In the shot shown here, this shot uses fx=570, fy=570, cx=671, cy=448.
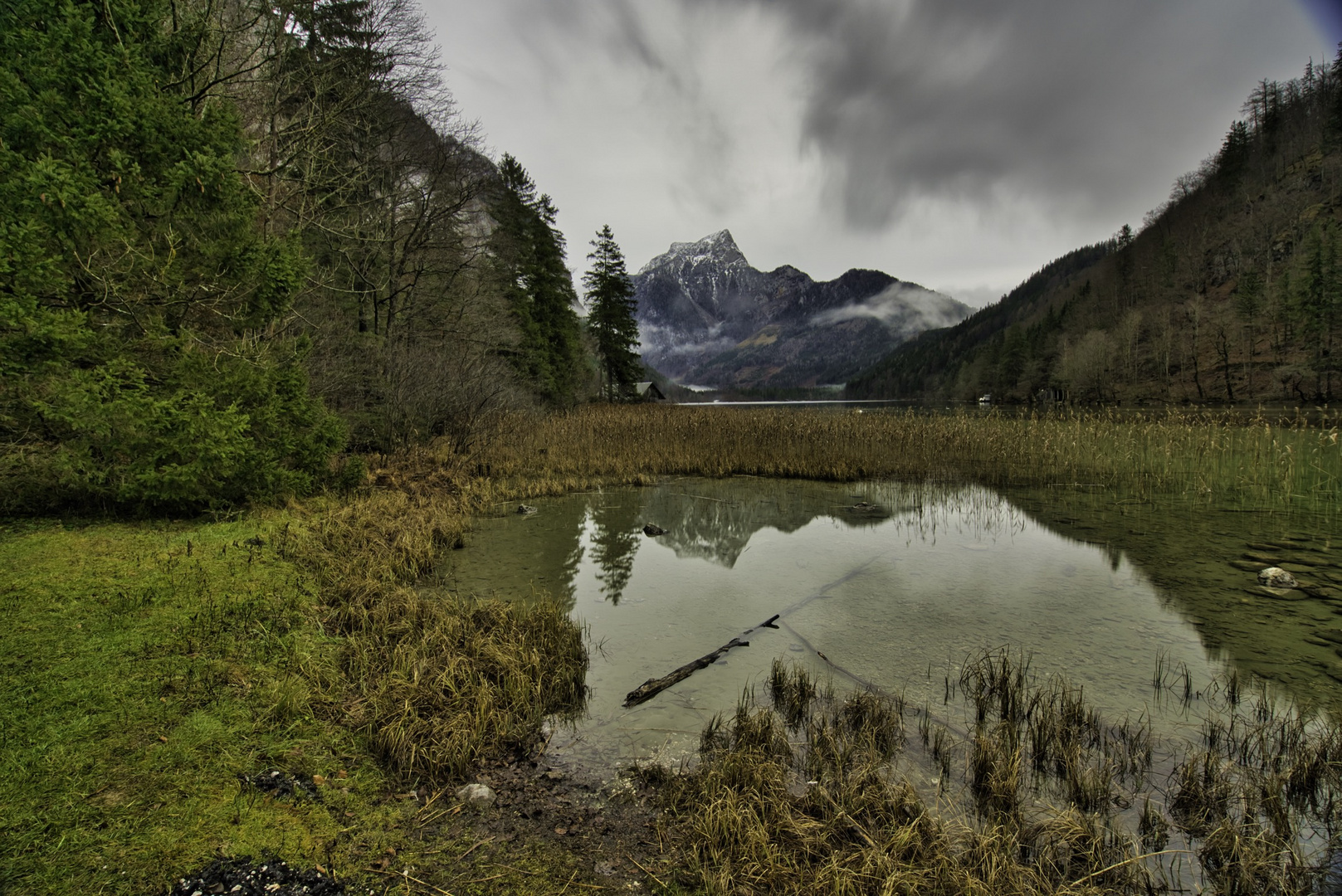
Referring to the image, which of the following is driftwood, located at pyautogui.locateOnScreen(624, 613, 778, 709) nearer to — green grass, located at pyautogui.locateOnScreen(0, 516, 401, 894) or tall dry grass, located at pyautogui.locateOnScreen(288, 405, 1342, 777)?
tall dry grass, located at pyautogui.locateOnScreen(288, 405, 1342, 777)

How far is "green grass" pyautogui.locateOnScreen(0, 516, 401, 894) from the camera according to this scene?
221cm

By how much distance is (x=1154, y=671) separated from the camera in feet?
14.8

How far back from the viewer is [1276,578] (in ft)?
21.3

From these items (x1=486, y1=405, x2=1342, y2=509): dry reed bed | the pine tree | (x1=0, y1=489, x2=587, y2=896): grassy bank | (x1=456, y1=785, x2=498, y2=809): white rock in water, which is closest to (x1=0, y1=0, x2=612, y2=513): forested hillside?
(x1=0, y1=489, x2=587, y2=896): grassy bank

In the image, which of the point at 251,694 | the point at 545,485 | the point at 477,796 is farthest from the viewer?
the point at 545,485

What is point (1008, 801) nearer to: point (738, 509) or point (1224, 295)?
point (738, 509)

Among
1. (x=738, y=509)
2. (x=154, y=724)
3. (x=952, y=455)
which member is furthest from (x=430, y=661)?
(x=952, y=455)

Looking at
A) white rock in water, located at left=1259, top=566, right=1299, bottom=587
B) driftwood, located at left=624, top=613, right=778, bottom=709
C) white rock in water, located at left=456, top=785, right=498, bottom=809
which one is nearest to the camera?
white rock in water, located at left=456, top=785, right=498, bottom=809

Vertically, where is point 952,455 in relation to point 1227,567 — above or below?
above

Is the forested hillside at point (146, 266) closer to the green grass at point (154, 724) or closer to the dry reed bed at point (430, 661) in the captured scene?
the green grass at point (154, 724)

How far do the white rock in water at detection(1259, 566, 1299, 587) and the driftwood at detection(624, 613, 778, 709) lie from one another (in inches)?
245

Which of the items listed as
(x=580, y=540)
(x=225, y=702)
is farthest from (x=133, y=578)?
(x=580, y=540)

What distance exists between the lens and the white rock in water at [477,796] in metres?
3.00

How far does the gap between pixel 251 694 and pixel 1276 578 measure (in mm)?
9954
